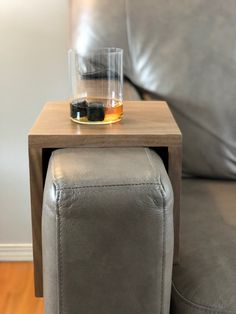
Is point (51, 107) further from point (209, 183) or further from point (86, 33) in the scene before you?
point (209, 183)

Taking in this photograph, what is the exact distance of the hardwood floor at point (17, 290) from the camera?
1.59m

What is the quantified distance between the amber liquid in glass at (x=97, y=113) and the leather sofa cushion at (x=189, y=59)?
369 millimetres

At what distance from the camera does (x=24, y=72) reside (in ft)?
5.26

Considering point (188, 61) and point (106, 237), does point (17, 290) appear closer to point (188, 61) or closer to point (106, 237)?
point (188, 61)

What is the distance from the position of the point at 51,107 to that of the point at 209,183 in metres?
0.46

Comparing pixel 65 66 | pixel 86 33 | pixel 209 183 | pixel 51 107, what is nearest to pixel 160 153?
pixel 51 107

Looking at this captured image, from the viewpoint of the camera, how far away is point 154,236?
0.70 m

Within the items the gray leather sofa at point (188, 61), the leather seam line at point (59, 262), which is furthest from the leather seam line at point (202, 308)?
the gray leather sofa at point (188, 61)

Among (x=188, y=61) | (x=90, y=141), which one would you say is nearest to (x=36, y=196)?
(x=90, y=141)

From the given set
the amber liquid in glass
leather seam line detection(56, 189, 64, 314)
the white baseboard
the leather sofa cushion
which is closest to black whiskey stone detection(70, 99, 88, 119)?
the amber liquid in glass

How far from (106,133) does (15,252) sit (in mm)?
1078

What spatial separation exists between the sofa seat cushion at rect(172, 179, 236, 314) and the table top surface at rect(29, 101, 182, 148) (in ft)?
0.72

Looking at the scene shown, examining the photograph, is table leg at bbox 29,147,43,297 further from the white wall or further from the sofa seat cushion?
the white wall

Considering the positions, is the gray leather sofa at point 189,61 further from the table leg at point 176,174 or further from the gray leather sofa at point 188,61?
the table leg at point 176,174
